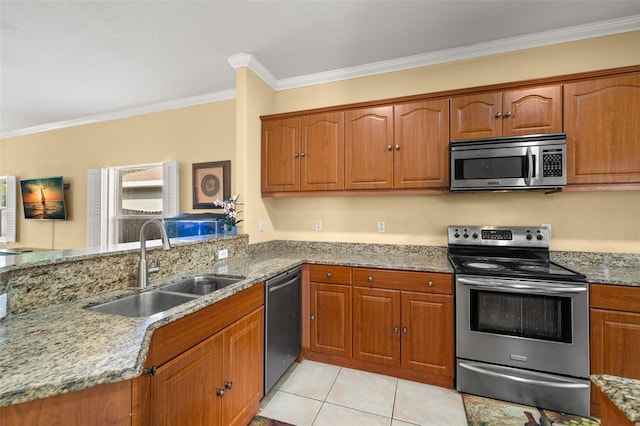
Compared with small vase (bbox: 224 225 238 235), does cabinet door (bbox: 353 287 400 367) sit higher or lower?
lower

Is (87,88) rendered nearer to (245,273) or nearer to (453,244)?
(245,273)

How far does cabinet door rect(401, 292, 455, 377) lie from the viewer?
6.83 ft

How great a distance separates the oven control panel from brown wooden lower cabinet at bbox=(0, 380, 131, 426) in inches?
96.4

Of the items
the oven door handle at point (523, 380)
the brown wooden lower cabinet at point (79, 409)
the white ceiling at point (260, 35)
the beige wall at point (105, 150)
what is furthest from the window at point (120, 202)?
the oven door handle at point (523, 380)

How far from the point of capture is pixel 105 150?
4203mm

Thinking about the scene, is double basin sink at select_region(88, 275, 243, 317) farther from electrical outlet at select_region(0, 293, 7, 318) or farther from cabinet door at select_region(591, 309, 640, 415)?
cabinet door at select_region(591, 309, 640, 415)

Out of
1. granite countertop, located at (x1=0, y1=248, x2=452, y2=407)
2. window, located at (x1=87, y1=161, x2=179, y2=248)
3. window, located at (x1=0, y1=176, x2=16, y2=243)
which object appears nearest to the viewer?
granite countertop, located at (x1=0, y1=248, x2=452, y2=407)

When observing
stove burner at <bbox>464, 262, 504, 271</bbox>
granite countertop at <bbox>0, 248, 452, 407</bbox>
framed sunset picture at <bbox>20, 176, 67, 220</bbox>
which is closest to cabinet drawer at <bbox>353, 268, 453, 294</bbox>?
stove burner at <bbox>464, 262, 504, 271</bbox>

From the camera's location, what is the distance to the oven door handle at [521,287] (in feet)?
5.89

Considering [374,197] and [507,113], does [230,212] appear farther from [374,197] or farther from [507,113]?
[507,113]

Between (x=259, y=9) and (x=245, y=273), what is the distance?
192 cm

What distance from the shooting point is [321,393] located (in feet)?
6.75

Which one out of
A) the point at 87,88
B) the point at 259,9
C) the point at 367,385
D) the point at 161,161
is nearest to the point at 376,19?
the point at 259,9

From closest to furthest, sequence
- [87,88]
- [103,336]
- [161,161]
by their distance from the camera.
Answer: [103,336]
[87,88]
[161,161]
